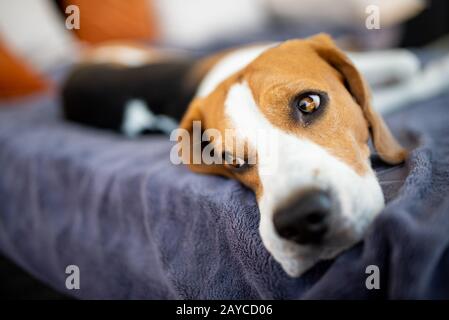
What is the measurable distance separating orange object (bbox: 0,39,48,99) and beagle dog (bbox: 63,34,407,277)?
2.61 meters

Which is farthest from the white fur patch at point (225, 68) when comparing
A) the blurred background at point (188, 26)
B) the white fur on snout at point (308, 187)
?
the blurred background at point (188, 26)

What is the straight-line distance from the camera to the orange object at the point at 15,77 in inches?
143

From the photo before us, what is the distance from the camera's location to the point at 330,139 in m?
1.30

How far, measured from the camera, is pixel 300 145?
4.13 feet

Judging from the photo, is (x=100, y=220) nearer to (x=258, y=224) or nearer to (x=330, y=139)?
(x=258, y=224)

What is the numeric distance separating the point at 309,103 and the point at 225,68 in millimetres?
1116

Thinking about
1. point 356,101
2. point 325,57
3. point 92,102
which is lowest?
point 356,101

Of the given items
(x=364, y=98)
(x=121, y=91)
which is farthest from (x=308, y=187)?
(x=121, y=91)

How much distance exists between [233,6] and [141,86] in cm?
241

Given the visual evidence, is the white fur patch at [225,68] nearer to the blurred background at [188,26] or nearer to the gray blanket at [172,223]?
the gray blanket at [172,223]

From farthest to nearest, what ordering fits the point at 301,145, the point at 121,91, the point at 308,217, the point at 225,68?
the point at 121,91 → the point at 225,68 → the point at 301,145 → the point at 308,217

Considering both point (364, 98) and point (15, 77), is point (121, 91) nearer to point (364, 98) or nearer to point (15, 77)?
point (15, 77)

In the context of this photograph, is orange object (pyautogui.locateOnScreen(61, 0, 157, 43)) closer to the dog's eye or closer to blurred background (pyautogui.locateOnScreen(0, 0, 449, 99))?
blurred background (pyautogui.locateOnScreen(0, 0, 449, 99))

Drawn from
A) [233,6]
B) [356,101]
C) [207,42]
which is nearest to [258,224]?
[356,101]
